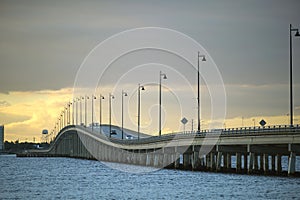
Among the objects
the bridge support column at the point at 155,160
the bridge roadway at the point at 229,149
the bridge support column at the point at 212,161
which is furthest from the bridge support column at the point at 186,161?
the bridge support column at the point at 155,160

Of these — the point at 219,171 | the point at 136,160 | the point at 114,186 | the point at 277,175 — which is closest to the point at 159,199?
the point at 114,186

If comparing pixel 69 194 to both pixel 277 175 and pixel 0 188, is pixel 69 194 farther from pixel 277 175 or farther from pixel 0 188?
pixel 277 175

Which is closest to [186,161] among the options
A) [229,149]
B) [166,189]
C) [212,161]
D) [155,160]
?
[212,161]

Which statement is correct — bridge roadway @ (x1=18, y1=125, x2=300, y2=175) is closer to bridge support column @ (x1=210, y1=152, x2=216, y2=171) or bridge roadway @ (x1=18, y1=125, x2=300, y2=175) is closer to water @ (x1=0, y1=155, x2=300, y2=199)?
bridge support column @ (x1=210, y1=152, x2=216, y2=171)

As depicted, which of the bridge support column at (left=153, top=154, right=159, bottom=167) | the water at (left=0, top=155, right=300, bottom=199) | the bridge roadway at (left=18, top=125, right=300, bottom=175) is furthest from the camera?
the bridge support column at (left=153, top=154, right=159, bottom=167)

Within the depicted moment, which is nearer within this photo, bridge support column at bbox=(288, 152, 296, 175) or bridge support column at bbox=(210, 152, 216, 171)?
bridge support column at bbox=(288, 152, 296, 175)

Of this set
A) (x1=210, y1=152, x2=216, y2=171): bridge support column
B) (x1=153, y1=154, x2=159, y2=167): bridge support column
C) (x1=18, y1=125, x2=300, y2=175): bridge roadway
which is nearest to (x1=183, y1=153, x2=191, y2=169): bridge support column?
(x1=18, y1=125, x2=300, y2=175): bridge roadway

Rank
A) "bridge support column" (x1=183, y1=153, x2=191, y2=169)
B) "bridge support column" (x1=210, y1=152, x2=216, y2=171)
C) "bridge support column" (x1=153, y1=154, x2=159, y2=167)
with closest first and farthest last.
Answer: "bridge support column" (x1=210, y1=152, x2=216, y2=171), "bridge support column" (x1=183, y1=153, x2=191, y2=169), "bridge support column" (x1=153, y1=154, x2=159, y2=167)

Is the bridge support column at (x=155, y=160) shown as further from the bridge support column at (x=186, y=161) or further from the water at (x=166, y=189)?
the water at (x=166, y=189)

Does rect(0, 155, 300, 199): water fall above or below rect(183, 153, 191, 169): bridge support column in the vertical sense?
below

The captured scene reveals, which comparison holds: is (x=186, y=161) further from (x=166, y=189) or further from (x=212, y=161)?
(x=166, y=189)

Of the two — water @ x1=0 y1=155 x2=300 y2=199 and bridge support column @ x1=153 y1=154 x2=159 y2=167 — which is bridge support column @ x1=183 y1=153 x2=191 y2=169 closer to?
bridge support column @ x1=153 y1=154 x2=159 y2=167

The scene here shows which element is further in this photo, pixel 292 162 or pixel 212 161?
pixel 212 161

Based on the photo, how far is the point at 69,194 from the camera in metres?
84.1
